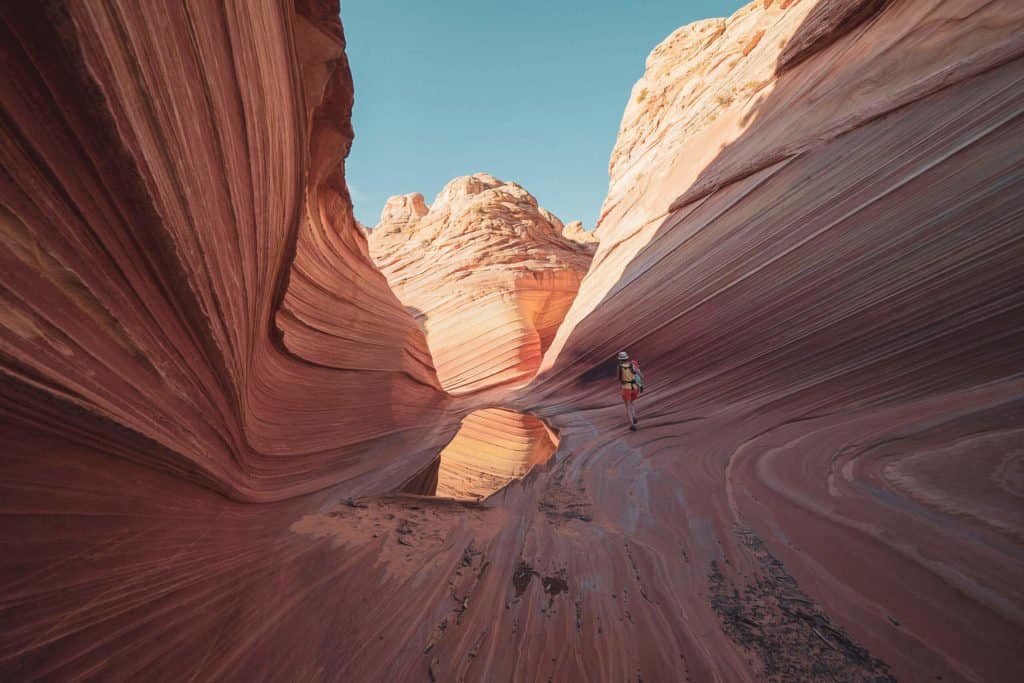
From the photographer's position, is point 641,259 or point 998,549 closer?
point 998,549

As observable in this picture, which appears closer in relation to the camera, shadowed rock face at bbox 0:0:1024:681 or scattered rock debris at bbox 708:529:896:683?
scattered rock debris at bbox 708:529:896:683

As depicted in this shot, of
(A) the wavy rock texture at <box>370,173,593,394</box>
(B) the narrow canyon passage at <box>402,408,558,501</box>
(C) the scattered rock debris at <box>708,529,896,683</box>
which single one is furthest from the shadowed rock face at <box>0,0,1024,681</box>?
(A) the wavy rock texture at <box>370,173,593,394</box>

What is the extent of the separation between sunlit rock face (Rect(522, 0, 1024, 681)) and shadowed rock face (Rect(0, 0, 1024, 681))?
0.8 inches

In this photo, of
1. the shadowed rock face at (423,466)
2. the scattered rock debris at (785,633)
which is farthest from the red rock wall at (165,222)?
the scattered rock debris at (785,633)

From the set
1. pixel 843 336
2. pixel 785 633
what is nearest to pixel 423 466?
pixel 785 633

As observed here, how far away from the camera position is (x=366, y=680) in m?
1.32

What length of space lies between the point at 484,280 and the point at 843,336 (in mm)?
9737

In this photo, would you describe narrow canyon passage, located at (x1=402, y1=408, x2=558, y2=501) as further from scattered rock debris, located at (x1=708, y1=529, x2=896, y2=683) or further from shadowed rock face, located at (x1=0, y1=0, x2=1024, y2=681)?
scattered rock debris, located at (x1=708, y1=529, x2=896, y2=683)

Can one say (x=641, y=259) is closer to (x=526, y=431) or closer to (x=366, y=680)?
(x=526, y=431)

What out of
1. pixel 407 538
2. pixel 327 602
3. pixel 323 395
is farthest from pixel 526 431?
pixel 327 602

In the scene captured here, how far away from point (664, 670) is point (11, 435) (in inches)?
83.1

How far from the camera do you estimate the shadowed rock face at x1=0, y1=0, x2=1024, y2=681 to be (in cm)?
117

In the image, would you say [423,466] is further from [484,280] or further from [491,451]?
[484,280]

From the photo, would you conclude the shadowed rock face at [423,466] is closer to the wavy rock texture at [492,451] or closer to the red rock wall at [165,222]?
the red rock wall at [165,222]
